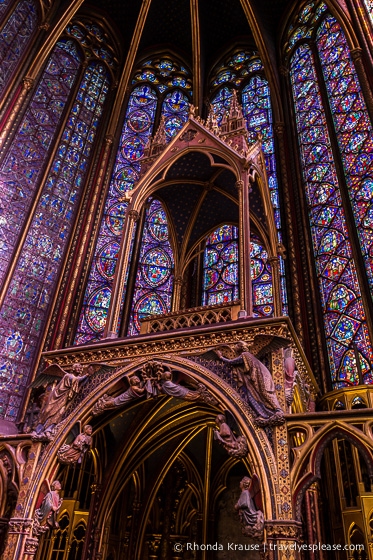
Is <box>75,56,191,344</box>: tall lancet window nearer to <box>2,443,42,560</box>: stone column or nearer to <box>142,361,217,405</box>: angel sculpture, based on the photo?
<box>142,361,217,405</box>: angel sculpture

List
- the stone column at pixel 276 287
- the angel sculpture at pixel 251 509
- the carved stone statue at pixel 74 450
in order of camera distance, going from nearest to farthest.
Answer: the angel sculpture at pixel 251 509, the carved stone statue at pixel 74 450, the stone column at pixel 276 287

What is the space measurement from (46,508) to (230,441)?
2796 mm

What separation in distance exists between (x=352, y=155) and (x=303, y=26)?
20.8 ft

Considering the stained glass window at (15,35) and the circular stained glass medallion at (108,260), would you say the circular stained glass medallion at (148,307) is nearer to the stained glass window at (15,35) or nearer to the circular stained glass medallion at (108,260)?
the circular stained glass medallion at (108,260)

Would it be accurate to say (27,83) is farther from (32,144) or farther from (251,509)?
(251,509)

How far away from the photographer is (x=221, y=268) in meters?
12.8

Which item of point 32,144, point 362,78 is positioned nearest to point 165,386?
point 362,78

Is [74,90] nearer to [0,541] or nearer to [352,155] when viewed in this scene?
[352,155]

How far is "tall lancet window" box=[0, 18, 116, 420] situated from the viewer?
443 inches

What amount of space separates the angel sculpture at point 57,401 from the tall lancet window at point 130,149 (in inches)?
181

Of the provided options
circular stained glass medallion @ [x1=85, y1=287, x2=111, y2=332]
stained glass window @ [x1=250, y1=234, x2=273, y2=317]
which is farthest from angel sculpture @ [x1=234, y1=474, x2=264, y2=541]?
circular stained glass medallion @ [x1=85, y1=287, x2=111, y2=332]

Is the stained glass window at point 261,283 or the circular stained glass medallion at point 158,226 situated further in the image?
the circular stained glass medallion at point 158,226

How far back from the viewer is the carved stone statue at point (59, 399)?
24.1 ft

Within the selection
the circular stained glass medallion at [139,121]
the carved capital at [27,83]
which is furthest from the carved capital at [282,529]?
the circular stained glass medallion at [139,121]
